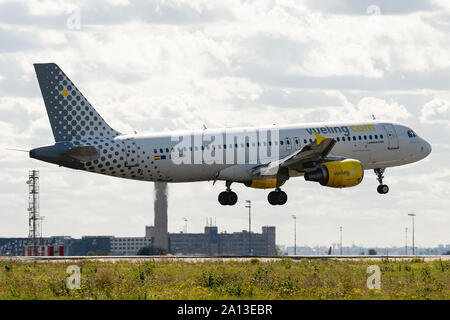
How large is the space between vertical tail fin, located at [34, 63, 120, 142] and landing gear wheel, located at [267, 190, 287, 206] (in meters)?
13.4

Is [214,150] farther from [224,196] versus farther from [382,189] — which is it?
[382,189]

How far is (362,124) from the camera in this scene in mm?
71062

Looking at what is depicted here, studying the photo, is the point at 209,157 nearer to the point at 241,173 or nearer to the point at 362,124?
the point at 241,173

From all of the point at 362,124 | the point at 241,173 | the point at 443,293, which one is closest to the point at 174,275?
the point at 443,293

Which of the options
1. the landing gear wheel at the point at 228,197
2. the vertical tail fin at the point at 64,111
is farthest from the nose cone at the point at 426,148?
the vertical tail fin at the point at 64,111

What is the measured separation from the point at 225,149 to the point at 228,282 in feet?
76.3

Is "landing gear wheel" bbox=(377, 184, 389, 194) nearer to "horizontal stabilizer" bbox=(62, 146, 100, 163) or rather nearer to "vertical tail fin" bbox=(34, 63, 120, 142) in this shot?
"vertical tail fin" bbox=(34, 63, 120, 142)

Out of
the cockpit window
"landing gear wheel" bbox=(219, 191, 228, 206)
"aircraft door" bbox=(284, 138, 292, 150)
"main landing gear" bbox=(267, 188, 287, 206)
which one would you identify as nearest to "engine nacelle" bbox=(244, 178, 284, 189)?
"main landing gear" bbox=(267, 188, 287, 206)

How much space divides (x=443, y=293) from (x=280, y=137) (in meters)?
28.6

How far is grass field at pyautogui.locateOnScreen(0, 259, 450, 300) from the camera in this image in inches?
1558

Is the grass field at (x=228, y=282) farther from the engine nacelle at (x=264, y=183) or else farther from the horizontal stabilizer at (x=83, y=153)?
the engine nacelle at (x=264, y=183)

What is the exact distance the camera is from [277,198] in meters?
68.8

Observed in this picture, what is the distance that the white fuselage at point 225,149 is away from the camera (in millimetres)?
63312
